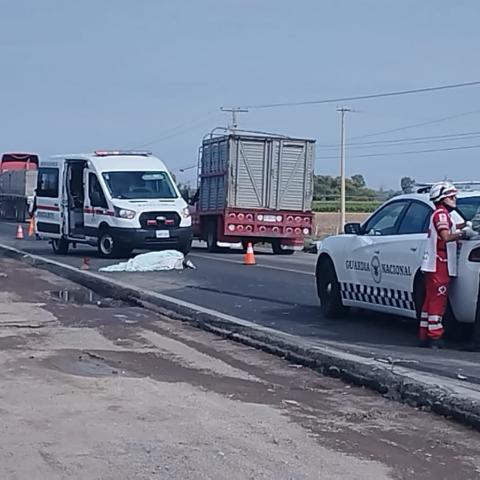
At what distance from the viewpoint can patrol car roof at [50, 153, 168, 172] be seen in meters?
27.8

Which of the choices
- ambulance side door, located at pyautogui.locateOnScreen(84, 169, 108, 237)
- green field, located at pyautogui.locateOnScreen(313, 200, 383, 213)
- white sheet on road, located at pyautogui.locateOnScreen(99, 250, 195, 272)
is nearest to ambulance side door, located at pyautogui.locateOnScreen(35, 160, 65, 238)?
ambulance side door, located at pyautogui.locateOnScreen(84, 169, 108, 237)

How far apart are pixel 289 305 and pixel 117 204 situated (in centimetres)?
1169

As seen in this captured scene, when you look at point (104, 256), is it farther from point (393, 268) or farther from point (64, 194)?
point (393, 268)

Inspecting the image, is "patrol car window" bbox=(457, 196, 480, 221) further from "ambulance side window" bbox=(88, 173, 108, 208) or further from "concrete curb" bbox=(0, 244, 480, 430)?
"ambulance side window" bbox=(88, 173, 108, 208)

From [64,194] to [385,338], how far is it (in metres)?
18.0

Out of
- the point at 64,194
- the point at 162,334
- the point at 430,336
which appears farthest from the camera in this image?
the point at 64,194

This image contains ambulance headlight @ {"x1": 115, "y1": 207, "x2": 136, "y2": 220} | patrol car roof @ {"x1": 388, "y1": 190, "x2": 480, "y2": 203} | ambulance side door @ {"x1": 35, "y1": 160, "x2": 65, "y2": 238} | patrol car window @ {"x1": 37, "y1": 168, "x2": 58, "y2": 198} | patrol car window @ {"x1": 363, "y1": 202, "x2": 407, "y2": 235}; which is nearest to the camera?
patrol car roof @ {"x1": 388, "y1": 190, "x2": 480, "y2": 203}

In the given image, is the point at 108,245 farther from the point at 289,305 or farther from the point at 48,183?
the point at 289,305

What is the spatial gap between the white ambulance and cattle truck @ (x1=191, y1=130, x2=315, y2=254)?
4224mm

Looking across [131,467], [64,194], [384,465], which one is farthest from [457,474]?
[64,194]

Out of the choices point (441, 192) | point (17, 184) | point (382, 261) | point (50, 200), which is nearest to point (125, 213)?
point (50, 200)

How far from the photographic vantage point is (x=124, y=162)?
28.0m

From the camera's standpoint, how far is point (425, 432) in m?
7.86

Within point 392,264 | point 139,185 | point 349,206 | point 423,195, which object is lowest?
point 392,264
